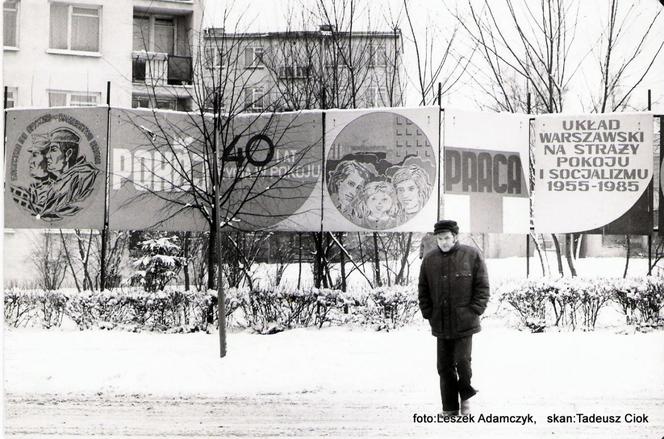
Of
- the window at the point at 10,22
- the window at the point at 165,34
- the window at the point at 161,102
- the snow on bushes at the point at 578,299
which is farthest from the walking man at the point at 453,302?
the window at the point at 165,34

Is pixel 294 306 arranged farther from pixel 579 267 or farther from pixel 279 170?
pixel 579 267

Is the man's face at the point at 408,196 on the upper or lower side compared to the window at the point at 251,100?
lower

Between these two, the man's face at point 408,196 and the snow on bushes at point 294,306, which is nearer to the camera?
the snow on bushes at point 294,306

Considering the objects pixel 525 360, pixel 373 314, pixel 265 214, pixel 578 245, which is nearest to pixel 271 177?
pixel 265 214

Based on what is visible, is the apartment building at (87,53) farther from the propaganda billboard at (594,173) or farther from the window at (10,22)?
the propaganda billboard at (594,173)

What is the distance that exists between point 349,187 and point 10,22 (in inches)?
352

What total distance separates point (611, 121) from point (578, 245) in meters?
2.81

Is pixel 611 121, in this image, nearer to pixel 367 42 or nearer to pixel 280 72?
pixel 367 42

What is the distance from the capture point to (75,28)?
60.0ft

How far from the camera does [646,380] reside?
22.5 feet

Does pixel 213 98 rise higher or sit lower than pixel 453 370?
higher

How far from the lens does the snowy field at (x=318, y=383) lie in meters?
6.04

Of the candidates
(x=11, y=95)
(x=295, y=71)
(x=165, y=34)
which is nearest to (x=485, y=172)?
(x=295, y=71)

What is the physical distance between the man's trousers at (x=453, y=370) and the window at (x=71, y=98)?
14.5 meters
